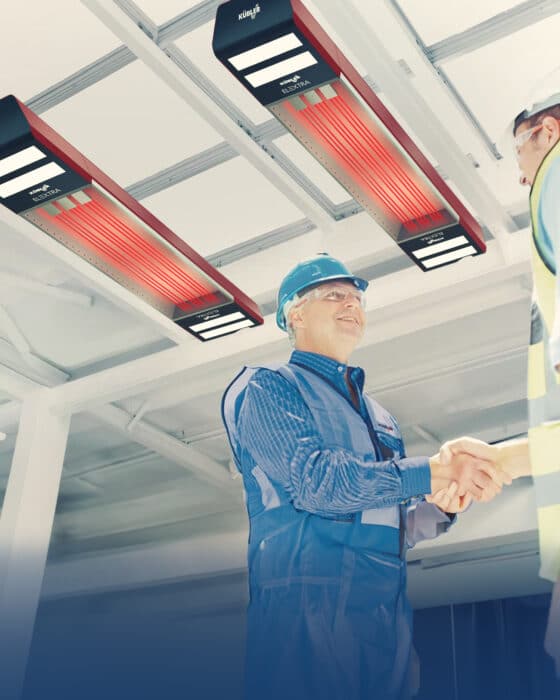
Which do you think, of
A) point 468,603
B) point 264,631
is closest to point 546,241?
point 264,631

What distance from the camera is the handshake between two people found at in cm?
193

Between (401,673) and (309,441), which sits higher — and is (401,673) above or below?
below

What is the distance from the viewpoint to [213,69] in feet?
16.2

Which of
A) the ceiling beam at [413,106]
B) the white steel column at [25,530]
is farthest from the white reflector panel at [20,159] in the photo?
the white steel column at [25,530]

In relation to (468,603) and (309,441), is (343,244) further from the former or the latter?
(468,603)

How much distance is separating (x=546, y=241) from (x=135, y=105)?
13.2 ft

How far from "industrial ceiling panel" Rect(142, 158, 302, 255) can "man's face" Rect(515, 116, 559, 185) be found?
3920 mm

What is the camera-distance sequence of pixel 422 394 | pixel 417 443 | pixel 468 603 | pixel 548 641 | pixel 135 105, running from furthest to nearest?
1. pixel 468 603
2. pixel 417 443
3. pixel 422 394
4. pixel 135 105
5. pixel 548 641

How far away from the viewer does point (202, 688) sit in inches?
72.6

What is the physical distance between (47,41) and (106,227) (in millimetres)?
1096

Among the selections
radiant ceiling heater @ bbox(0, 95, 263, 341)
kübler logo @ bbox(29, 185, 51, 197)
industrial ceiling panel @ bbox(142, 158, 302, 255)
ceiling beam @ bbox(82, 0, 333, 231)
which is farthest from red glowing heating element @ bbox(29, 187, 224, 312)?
industrial ceiling panel @ bbox(142, 158, 302, 255)

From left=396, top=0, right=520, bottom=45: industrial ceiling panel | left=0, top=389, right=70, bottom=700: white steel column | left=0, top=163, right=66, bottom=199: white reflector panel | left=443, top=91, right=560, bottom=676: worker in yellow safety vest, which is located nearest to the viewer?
left=443, top=91, right=560, bottom=676: worker in yellow safety vest

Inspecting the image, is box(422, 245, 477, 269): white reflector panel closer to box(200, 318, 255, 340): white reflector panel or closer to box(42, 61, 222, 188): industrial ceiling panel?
box(200, 318, 255, 340): white reflector panel

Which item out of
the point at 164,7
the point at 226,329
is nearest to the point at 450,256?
the point at 226,329
